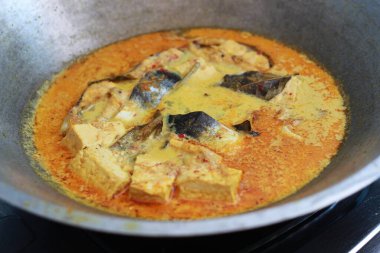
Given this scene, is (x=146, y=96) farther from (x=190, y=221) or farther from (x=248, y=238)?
(x=190, y=221)

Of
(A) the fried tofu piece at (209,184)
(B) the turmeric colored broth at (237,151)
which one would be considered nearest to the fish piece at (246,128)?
(B) the turmeric colored broth at (237,151)

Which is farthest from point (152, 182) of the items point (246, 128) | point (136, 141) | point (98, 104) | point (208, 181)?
point (98, 104)

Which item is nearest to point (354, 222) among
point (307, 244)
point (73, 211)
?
point (307, 244)

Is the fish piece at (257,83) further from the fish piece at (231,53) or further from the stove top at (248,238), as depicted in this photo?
the stove top at (248,238)

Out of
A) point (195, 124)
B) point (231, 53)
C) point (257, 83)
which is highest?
point (231, 53)

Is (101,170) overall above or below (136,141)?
below

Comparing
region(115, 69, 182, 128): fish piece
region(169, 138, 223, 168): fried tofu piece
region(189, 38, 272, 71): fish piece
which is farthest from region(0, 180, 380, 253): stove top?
region(189, 38, 272, 71): fish piece
